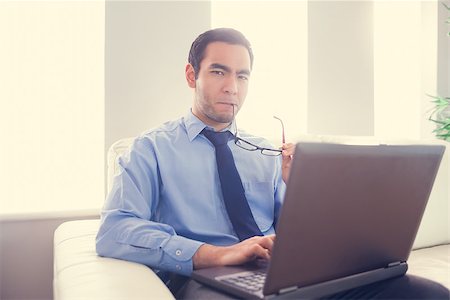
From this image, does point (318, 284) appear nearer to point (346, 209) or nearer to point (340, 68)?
point (346, 209)

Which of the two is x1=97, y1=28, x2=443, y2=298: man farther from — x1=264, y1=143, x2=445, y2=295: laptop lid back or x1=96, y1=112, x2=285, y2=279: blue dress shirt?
x1=264, y1=143, x2=445, y2=295: laptop lid back

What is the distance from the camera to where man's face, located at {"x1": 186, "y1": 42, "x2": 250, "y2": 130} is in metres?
1.34

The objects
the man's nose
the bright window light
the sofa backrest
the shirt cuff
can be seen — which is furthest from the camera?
the bright window light

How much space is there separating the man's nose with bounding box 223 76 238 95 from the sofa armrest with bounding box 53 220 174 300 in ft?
1.99

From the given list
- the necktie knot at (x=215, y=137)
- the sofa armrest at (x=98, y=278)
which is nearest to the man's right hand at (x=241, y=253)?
the sofa armrest at (x=98, y=278)

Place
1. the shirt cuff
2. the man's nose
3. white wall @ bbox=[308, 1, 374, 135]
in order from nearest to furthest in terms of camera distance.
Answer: the shirt cuff < the man's nose < white wall @ bbox=[308, 1, 374, 135]

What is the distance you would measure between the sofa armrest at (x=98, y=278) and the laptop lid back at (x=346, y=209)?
0.26 meters

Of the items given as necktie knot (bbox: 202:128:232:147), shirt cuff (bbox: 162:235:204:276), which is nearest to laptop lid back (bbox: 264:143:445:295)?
shirt cuff (bbox: 162:235:204:276)

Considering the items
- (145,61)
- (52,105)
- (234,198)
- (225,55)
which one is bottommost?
(234,198)

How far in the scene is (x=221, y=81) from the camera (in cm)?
135

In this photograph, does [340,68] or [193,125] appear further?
[340,68]

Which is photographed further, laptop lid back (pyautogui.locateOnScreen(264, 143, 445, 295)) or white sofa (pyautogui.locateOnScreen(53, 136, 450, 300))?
white sofa (pyautogui.locateOnScreen(53, 136, 450, 300))

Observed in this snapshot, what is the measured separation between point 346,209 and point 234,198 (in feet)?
1.78

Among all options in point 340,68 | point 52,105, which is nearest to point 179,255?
point 52,105
